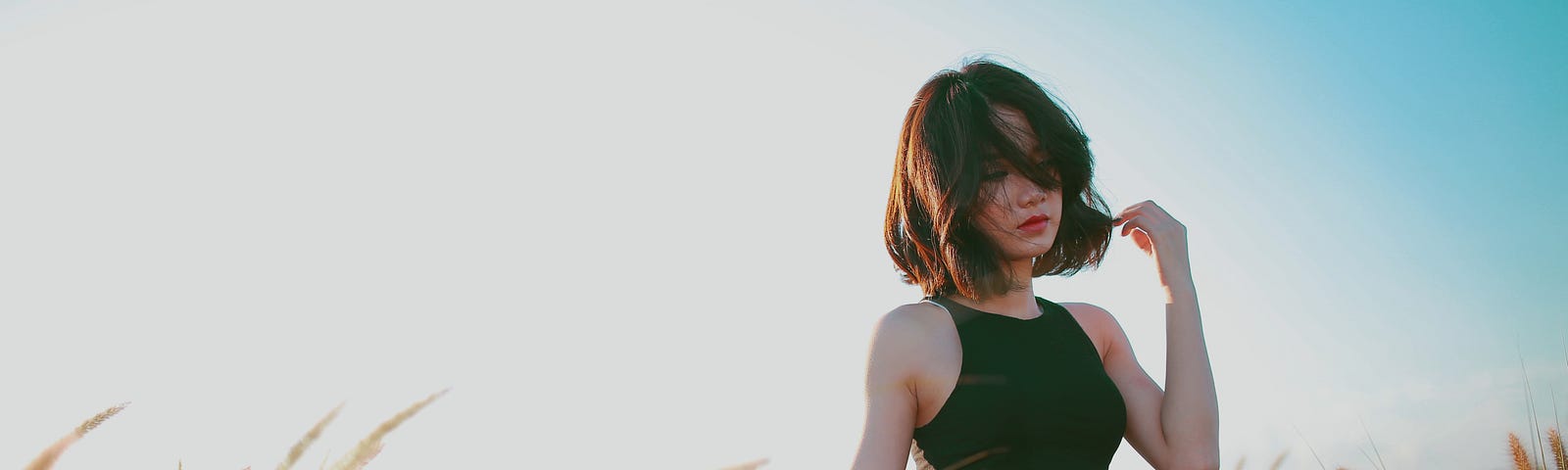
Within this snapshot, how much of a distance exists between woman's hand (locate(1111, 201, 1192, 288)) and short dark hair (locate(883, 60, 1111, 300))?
246 mm

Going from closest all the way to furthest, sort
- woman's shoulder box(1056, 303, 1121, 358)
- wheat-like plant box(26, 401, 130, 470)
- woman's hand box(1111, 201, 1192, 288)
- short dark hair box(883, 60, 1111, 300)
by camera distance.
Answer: wheat-like plant box(26, 401, 130, 470) → short dark hair box(883, 60, 1111, 300) → woman's hand box(1111, 201, 1192, 288) → woman's shoulder box(1056, 303, 1121, 358)

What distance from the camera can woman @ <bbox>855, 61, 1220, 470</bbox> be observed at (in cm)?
270

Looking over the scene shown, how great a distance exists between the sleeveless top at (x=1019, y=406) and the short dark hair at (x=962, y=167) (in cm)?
15

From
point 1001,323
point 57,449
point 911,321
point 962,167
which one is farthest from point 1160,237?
point 57,449

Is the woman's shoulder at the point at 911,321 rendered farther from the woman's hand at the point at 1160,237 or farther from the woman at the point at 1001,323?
the woman's hand at the point at 1160,237

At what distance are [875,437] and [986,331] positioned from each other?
1.91 ft

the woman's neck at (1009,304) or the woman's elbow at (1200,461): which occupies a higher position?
the woman's neck at (1009,304)

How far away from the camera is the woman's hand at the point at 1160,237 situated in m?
3.18

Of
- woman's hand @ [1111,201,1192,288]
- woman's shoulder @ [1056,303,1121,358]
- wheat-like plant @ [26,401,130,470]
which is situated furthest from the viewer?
woman's shoulder @ [1056,303,1121,358]

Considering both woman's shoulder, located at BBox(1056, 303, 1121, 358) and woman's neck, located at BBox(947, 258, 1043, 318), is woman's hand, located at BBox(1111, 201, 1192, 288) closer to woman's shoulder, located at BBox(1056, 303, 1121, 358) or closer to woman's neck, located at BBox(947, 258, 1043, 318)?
woman's shoulder, located at BBox(1056, 303, 1121, 358)

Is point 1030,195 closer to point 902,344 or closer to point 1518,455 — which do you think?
point 902,344

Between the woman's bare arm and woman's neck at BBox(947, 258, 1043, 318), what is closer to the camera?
the woman's bare arm

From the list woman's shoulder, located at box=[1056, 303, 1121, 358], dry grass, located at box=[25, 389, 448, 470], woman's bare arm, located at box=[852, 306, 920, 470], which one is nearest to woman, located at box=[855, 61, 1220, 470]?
woman's bare arm, located at box=[852, 306, 920, 470]

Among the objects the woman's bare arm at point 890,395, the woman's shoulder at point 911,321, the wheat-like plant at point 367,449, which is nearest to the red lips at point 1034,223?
the woman's shoulder at point 911,321
